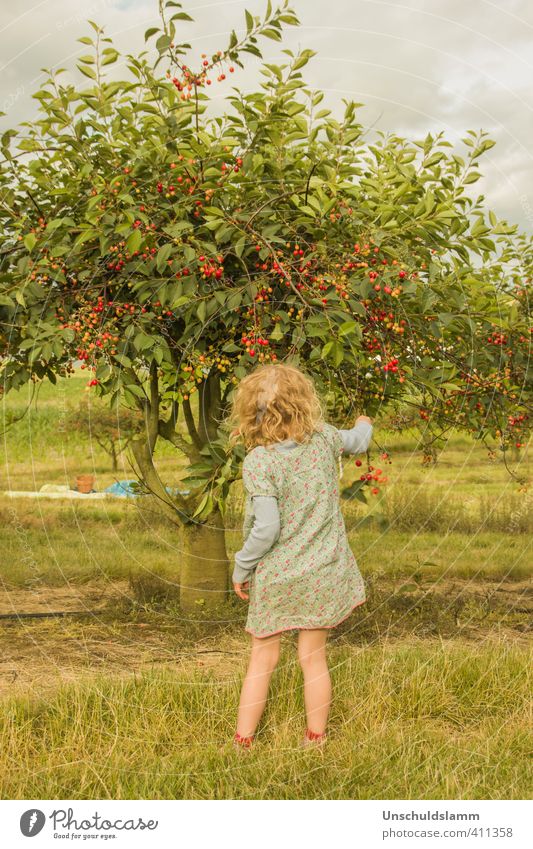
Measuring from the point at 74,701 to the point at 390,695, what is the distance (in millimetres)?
1488

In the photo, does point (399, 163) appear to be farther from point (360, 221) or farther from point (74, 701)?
point (74, 701)

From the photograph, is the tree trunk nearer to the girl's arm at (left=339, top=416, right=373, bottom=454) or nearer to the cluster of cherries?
the cluster of cherries

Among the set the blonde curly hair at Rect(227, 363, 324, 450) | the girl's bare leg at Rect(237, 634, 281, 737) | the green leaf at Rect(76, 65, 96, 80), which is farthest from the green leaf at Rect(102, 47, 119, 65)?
the girl's bare leg at Rect(237, 634, 281, 737)

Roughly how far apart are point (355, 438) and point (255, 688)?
45.4 inches

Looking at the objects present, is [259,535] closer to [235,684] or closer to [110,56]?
[235,684]

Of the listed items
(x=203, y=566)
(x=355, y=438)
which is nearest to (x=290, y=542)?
(x=355, y=438)

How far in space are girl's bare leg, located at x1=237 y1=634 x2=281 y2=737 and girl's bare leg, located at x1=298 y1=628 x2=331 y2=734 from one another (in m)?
0.15

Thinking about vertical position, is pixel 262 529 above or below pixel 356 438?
below

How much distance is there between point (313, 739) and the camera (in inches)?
139

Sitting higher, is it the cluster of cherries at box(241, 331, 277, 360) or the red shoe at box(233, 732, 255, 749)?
the cluster of cherries at box(241, 331, 277, 360)

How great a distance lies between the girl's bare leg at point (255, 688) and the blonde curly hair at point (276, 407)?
0.88 m

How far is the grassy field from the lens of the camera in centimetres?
330

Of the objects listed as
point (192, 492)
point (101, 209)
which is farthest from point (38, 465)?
point (101, 209)

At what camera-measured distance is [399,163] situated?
5.04m
